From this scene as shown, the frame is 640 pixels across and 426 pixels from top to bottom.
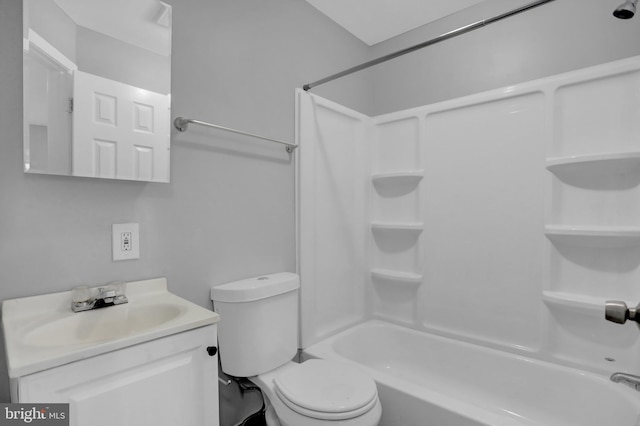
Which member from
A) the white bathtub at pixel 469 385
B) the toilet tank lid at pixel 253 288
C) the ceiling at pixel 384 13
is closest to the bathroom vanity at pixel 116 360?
the toilet tank lid at pixel 253 288

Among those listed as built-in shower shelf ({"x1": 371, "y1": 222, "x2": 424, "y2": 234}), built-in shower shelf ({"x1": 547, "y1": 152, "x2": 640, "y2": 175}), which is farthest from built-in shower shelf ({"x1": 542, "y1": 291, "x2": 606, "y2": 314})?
built-in shower shelf ({"x1": 371, "y1": 222, "x2": 424, "y2": 234})

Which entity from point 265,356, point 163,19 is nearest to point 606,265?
point 265,356

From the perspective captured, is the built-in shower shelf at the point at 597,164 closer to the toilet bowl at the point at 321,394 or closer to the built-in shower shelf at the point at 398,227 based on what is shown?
the built-in shower shelf at the point at 398,227

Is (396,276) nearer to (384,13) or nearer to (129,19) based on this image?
(384,13)

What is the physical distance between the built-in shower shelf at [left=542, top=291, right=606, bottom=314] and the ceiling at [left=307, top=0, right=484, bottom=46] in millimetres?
1887

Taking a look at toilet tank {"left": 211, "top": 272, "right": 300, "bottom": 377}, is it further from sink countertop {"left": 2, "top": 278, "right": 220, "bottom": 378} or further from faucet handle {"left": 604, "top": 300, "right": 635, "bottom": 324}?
faucet handle {"left": 604, "top": 300, "right": 635, "bottom": 324}

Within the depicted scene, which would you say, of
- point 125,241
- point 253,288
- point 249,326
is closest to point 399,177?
point 253,288

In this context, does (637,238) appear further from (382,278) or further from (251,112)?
(251,112)

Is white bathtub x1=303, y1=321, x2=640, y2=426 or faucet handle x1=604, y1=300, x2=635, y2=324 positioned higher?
faucet handle x1=604, y1=300, x2=635, y2=324

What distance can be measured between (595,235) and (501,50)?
1241mm

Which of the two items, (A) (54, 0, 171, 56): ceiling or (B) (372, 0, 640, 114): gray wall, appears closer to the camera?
(A) (54, 0, 171, 56): ceiling

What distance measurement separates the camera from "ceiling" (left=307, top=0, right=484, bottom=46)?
7.03 ft

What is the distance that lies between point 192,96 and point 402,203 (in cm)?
159

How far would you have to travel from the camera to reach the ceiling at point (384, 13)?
2143 millimetres
